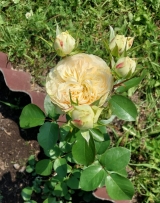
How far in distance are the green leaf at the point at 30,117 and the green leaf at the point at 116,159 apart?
0.86 feet

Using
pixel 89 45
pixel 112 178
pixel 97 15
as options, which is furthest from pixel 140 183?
pixel 97 15

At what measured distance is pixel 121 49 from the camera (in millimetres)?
1036

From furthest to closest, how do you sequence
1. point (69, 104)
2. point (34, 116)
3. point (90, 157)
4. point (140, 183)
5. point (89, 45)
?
point (89, 45), point (140, 183), point (34, 116), point (90, 157), point (69, 104)

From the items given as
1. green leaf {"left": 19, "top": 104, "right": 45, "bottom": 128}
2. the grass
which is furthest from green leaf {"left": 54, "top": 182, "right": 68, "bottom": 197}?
green leaf {"left": 19, "top": 104, "right": 45, "bottom": 128}

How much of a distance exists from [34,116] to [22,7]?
0.92m

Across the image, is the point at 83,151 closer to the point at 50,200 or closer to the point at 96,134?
the point at 96,134

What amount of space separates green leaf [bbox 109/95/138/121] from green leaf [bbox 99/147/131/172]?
231mm

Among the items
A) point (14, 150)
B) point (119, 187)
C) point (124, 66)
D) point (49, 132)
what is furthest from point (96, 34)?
point (124, 66)

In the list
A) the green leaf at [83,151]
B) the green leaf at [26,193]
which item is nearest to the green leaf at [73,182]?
the green leaf at [26,193]

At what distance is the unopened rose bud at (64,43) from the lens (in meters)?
1.01

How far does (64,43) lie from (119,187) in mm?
559

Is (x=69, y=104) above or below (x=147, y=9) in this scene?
above

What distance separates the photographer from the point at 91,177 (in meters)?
1.32

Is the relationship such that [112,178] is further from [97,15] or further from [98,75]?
[97,15]
